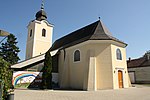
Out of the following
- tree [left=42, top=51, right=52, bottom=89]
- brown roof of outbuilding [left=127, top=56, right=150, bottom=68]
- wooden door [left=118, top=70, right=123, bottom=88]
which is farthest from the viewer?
brown roof of outbuilding [left=127, top=56, right=150, bottom=68]

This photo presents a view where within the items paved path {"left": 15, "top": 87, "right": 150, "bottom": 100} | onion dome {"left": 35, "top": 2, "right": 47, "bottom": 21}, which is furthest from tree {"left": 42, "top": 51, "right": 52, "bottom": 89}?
onion dome {"left": 35, "top": 2, "right": 47, "bottom": 21}

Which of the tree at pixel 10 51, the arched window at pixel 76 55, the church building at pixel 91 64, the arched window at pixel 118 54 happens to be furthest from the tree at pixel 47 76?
the tree at pixel 10 51

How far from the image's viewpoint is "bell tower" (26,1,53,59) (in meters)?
29.1

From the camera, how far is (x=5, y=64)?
16.9 feet

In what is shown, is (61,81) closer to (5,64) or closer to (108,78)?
(108,78)

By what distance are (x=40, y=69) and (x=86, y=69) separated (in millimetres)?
7582

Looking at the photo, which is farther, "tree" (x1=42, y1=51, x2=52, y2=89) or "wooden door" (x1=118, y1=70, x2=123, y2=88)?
"wooden door" (x1=118, y1=70, x2=123, y2=88)

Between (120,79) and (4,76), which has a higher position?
(4,76)

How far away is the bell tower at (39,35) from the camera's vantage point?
95.6ft

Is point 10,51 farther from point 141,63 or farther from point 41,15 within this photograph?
point 141,63

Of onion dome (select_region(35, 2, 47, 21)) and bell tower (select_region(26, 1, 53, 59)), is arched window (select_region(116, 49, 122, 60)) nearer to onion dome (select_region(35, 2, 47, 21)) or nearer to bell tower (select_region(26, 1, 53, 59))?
bell tower (select_region(26, 1, 53, 59))

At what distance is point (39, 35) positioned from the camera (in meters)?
29.9

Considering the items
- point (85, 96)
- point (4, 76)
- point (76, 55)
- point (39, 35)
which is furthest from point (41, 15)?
point (4, 76)

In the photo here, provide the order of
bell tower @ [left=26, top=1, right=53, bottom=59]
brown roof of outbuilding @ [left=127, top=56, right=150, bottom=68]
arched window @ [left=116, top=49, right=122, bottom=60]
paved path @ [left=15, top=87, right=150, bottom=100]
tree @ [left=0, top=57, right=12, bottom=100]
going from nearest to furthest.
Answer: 1. tree @ [left=0, top=57, right=12, bottom=100]
2. paved path @ [left=15, top=87, right=150, bottom=100]
3. arched window @ [left=116, top=49, right=122, bottom=60]
4. bell tower @ [left=26, top=1, right=53, bottom=59]
5. brown roof of outbuilding @ [left=127, top=56, right=150, bottom=68]
